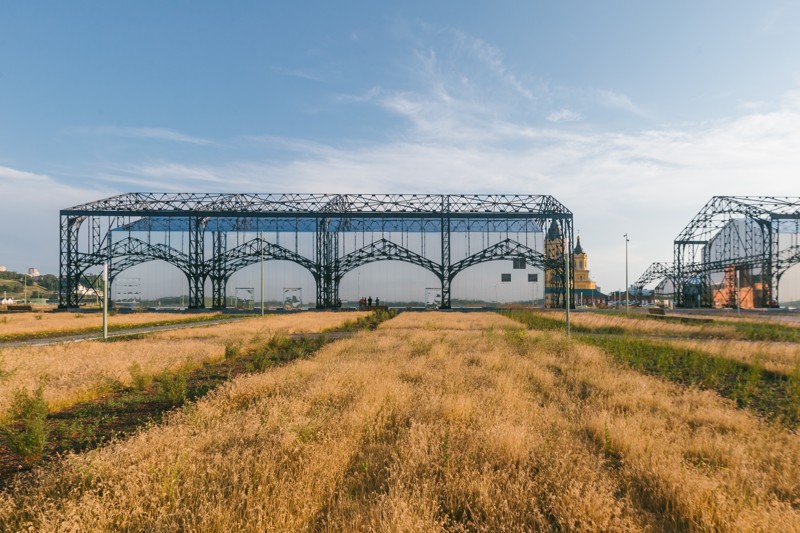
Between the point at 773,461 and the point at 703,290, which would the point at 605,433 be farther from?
the point at 703,290

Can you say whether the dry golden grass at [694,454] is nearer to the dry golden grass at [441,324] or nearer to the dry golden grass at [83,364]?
the dry golden grass at [83,364]

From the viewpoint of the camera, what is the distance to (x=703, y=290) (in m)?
74.9

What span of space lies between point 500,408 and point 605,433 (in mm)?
1786

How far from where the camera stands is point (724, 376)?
11844mm

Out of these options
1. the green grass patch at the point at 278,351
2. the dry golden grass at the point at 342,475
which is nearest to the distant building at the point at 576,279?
the green grass patch at the point at 278,351

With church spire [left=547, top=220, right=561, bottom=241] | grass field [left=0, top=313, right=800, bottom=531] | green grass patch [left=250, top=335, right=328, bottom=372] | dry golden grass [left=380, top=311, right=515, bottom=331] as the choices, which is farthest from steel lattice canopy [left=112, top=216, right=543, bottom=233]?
grass field [left=0, top=313, right=800, bottom=531]

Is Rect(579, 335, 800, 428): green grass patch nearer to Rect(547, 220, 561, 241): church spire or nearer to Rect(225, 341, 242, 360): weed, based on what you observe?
Rect(225, 341, 242, 360): weed

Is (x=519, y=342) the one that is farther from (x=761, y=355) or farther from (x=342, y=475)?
(x=342, y=475)

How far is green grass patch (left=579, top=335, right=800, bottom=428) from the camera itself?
874 cm

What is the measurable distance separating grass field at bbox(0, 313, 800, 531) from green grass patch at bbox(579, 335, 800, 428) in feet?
3.24

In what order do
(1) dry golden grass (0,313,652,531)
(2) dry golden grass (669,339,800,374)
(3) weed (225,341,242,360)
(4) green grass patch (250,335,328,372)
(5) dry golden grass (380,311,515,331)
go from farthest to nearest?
(5) dry golden grass (380,311,515,331) < (3) weed (225,341,242,360) < (4) green grass patch (250,335,328,372) < (2) dry golden grass (669,339,800,374) < (1) dry golden grass (0,313,652,531)

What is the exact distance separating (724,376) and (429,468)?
11383 mm

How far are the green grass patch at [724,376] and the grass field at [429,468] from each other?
987mm

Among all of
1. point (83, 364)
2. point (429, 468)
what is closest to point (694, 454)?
point (429, 468)
